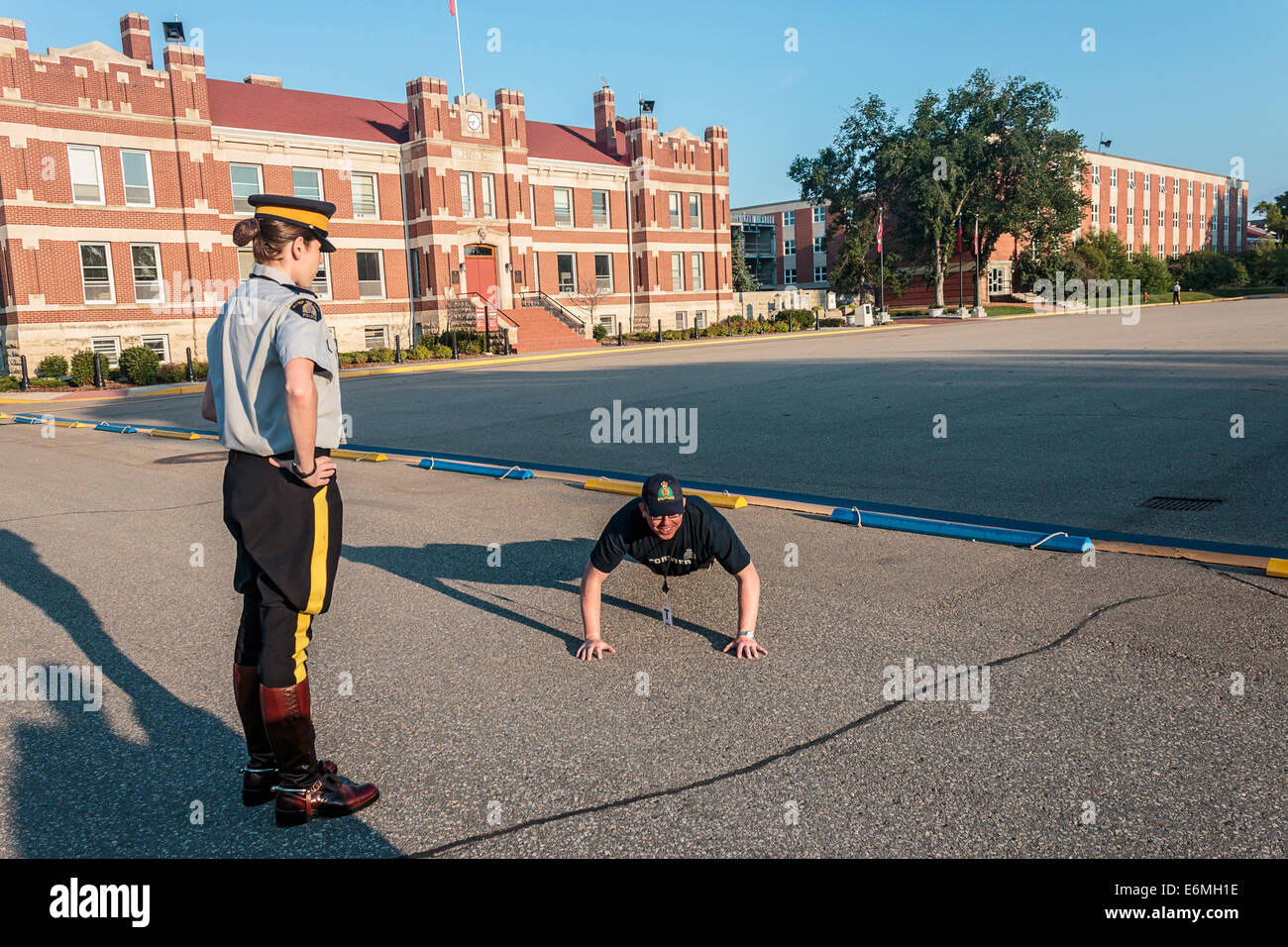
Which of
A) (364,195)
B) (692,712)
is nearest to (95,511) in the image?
(692,712)

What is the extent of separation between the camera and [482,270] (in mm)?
45469

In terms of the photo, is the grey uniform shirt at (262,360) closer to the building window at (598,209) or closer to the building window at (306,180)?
the building window at (306,180)

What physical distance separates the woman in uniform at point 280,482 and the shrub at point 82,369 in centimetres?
3092

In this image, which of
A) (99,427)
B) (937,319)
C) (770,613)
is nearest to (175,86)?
(99,427)

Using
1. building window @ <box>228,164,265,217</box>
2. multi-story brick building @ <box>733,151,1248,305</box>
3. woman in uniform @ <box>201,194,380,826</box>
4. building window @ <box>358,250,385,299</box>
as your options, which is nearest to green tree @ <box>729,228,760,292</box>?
multi-story brick building @ <box>733,151,1248,305</box>

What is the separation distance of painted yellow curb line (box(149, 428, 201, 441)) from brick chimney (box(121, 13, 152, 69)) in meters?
28.1

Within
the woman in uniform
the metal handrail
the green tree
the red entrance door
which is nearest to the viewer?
the woman in uniform

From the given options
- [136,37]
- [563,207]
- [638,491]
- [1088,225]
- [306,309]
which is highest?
[136,37]

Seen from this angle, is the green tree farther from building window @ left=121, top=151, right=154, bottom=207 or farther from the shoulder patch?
the shoulder patch

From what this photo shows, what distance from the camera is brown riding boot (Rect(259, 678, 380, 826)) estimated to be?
11.3 ft

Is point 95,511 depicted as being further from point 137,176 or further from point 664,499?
point 137,176

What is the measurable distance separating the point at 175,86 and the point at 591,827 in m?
40.1

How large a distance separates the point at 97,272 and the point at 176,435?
80.0ft
